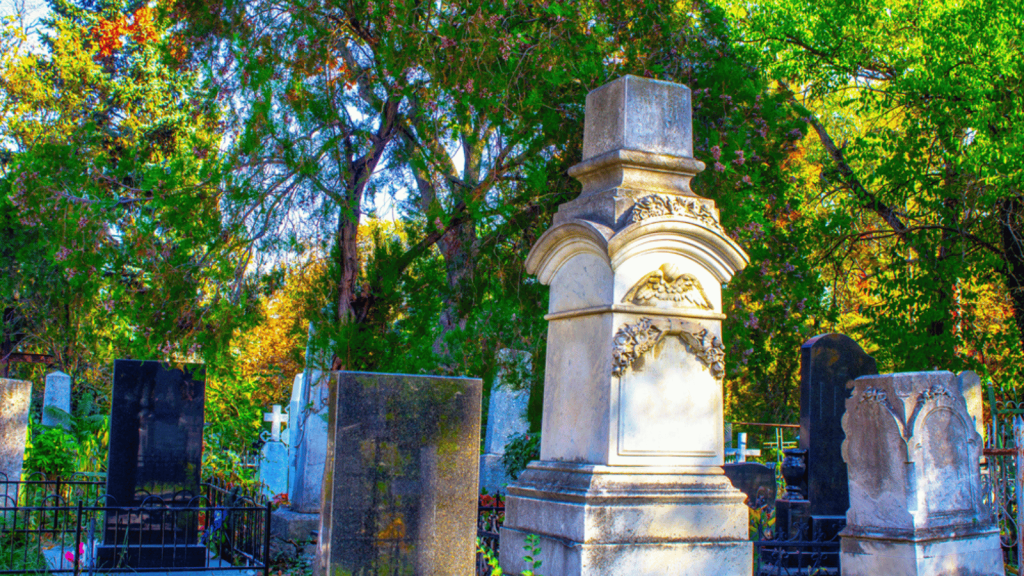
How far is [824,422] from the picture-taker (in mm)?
8922

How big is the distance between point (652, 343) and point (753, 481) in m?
5.45

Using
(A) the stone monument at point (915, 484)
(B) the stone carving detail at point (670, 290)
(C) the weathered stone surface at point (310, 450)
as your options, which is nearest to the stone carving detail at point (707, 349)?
(B) the stone carving detail at point (670, 290)

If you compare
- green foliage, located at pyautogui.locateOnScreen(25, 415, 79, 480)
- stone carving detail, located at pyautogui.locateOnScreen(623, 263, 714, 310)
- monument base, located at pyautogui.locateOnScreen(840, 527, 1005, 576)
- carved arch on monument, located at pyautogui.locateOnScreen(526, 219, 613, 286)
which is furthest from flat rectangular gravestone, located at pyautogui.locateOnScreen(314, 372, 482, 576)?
green foliage, located at pyautogui.locateOnScreen(25, 415, 79, 480)

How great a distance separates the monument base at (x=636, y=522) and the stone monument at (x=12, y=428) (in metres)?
8.10

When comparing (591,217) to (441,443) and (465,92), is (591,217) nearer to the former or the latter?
(441,443)

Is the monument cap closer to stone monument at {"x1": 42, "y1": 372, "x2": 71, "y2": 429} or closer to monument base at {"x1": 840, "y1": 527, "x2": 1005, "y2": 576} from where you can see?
monument base at {"x1": 840, "y1": 527, "x2": 1005, "y2": 576}

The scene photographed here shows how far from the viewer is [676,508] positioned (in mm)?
4816

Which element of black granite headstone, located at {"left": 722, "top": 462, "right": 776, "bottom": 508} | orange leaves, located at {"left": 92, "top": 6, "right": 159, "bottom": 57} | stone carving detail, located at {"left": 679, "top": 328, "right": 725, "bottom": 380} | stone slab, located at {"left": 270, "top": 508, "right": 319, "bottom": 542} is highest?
orange leaves, located at {"left": 92, "top": 6, "right": 159, "bottom": 57}

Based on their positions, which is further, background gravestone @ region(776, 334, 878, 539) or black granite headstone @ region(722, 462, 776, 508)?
black granite headstone @ region(722, 462, 776, 508)

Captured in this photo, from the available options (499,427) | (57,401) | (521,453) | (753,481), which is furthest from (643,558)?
(57,401)

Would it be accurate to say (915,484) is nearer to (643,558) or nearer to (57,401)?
(643,558)

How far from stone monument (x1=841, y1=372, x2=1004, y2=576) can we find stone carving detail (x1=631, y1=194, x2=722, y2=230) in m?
2.47

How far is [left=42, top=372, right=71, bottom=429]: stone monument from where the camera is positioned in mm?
14562

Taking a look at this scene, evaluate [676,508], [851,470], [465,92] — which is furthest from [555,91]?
[676,508]
